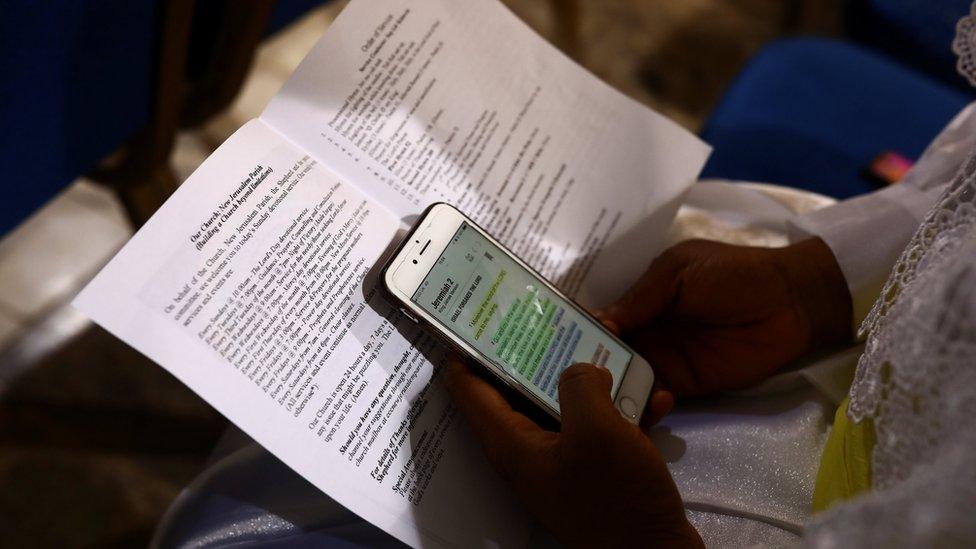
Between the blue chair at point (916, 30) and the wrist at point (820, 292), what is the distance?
0.46 metres

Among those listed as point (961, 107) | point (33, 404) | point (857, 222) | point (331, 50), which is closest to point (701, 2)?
point (961, 107)

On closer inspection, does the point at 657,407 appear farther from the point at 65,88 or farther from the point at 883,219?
the point at 65,88

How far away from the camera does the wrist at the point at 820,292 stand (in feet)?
1.72

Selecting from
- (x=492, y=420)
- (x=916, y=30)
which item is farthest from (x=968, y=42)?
(x=916, y=30)

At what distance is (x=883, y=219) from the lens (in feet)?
1.75

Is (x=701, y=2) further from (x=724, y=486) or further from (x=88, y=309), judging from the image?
(x=88, y=309)

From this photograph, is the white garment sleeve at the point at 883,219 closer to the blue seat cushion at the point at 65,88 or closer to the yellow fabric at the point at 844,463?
the yellow fabric at the point at 844,463

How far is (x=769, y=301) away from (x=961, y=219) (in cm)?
19

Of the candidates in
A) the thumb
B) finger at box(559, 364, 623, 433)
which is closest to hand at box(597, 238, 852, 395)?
the thumb

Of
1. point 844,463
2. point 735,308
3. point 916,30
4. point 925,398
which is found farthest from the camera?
point 916,30

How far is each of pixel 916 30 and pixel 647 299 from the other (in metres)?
0.59

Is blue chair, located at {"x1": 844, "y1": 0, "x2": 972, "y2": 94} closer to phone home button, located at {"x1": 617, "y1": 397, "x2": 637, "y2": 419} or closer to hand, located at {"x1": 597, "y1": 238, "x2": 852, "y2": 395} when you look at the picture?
hand, located at {"x1": 597, "y1": 238, "x2": 852, "y2": 395}

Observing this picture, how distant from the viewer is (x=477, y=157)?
52cm

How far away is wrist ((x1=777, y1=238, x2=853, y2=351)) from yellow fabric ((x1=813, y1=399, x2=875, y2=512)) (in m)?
0.09
